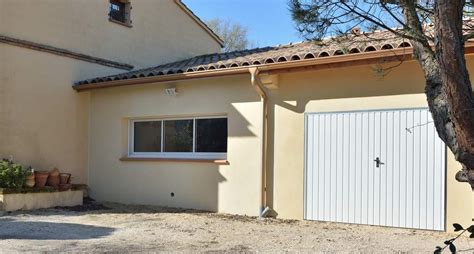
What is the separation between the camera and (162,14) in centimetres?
1550

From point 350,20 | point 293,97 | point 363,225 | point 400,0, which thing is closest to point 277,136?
point 293,97

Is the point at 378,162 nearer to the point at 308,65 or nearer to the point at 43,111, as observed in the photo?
the point at 308,65

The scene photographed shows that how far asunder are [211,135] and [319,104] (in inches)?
105

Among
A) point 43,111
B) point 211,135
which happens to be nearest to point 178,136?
point 211,135

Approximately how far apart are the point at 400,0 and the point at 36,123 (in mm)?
10025

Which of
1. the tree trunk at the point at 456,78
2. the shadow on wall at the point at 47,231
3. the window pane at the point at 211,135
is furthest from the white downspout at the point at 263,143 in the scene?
the tree trunk at the point at 456,78

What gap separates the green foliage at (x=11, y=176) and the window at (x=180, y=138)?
272cm

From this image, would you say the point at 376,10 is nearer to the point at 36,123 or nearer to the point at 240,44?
the point at 36,123

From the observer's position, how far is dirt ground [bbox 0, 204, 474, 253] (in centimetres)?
659

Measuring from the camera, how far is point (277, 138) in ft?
30.6

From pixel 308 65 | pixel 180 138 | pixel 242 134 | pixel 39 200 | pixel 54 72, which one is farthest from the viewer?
pixel 54 72

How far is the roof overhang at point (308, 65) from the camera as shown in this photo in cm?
750

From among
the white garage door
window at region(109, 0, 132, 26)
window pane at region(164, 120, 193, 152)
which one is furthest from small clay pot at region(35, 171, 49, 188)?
the white garage door

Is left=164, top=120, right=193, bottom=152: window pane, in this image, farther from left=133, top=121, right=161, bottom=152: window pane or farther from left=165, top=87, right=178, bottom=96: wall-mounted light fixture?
left=165, top=87, right=178, bottom=96: wall-mounted light fixture
